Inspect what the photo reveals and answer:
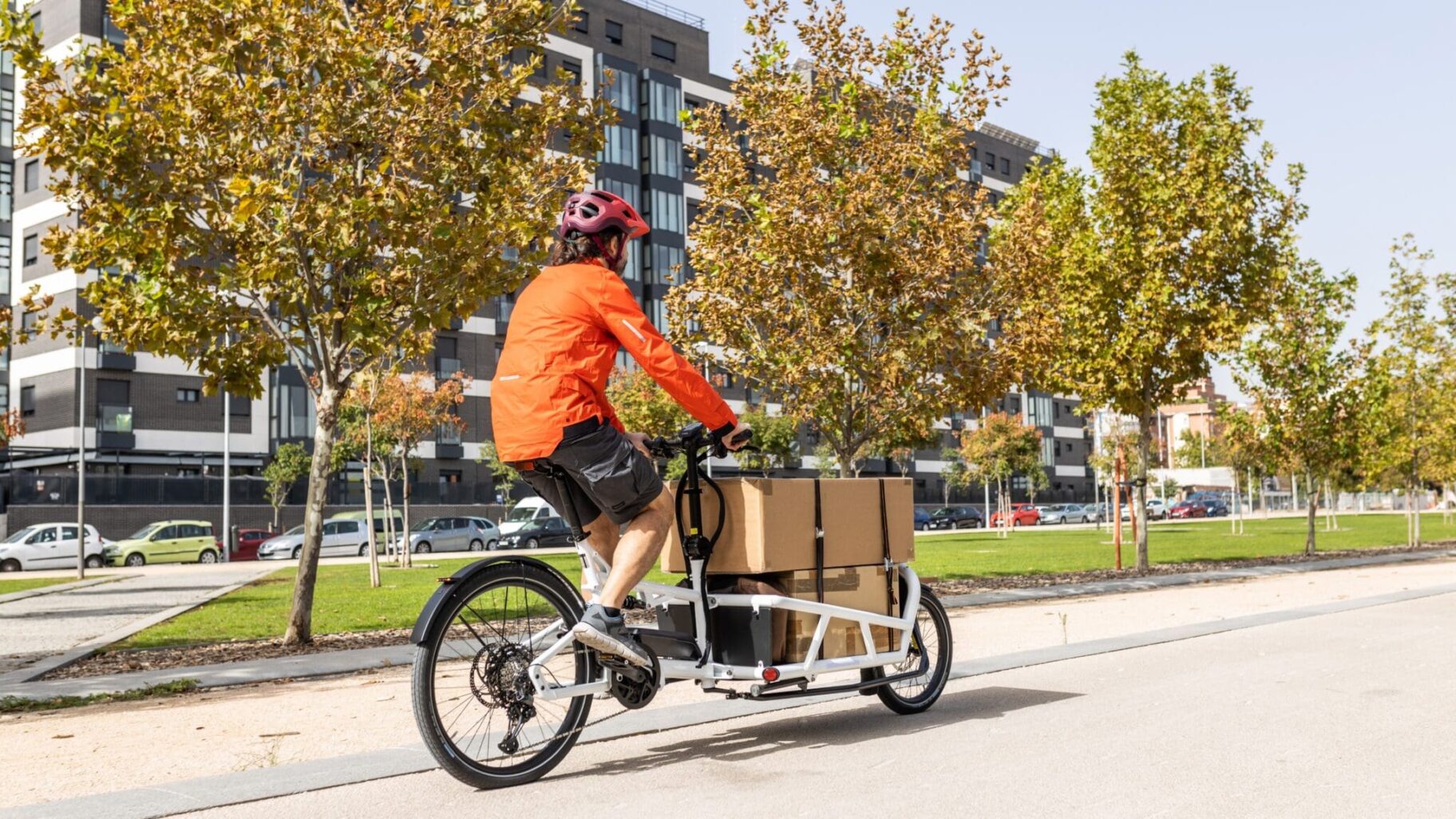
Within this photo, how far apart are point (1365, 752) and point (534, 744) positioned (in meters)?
3.56

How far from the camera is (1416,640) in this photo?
10094 mm

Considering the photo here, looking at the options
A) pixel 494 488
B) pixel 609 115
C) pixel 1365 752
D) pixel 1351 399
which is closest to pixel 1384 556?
pixel 1351 399

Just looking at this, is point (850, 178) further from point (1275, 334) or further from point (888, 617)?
point (1275, 334)

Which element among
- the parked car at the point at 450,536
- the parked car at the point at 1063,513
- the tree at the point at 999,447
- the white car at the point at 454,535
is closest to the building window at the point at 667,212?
the tree at the point at 999,447

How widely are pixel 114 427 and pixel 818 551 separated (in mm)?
48763

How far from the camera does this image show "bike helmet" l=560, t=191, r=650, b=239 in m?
5.34

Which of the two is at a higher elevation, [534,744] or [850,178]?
[850,178]

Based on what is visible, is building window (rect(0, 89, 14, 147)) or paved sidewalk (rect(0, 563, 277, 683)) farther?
building window (rect(0, 89, 14, 147))

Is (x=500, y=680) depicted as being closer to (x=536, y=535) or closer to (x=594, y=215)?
(x=594, y=215)

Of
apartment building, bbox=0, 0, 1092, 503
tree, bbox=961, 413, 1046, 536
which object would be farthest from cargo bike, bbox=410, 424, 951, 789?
tree, bbox=961, 413, 1046, 536

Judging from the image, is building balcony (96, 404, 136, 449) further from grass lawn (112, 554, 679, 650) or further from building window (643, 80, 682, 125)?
building window (643, 80, 682, 125)

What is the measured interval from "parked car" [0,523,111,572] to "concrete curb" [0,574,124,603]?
9071mm

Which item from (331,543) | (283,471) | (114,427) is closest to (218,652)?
(331,543)

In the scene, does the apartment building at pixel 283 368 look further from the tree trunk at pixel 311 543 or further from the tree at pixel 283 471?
the tree trunk at pixel 311 543
